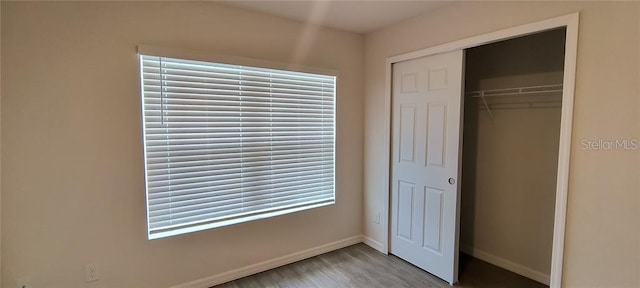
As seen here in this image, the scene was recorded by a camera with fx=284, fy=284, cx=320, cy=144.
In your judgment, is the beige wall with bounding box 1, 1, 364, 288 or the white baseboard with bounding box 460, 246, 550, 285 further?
the white baseboard with bounding box 460, 246, 550, 285

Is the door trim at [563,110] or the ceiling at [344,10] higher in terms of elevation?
the ceiling at [344,10]

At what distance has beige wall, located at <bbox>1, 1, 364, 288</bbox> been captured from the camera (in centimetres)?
180

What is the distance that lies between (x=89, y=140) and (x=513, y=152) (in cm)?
359

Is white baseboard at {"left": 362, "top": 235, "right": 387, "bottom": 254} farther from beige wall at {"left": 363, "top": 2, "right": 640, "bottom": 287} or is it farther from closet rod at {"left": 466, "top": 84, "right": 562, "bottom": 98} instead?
closet rod at {"left": 466, "top": 84, "right": 562, "bottom": 98}

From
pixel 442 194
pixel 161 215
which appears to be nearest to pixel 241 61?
pixel 161 215

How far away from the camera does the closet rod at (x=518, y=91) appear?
244 centimetres

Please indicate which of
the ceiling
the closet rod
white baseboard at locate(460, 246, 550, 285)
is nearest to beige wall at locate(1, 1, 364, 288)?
the ceiling

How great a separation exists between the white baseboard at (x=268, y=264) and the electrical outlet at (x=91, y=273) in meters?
0.58

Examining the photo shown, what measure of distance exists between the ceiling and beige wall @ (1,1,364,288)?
0.19 metres

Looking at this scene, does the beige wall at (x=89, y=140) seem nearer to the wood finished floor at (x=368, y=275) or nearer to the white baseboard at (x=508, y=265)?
the wood finished floor at (x=368, y=275)

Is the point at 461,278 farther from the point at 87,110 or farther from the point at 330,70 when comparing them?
the point at 87,110

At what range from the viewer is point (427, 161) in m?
2.71

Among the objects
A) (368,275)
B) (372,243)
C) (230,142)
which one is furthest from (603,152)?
(230,142)

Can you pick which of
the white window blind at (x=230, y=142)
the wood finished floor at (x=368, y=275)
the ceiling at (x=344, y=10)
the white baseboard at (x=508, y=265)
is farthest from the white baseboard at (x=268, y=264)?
the ceiling at (x=344, y=10)
